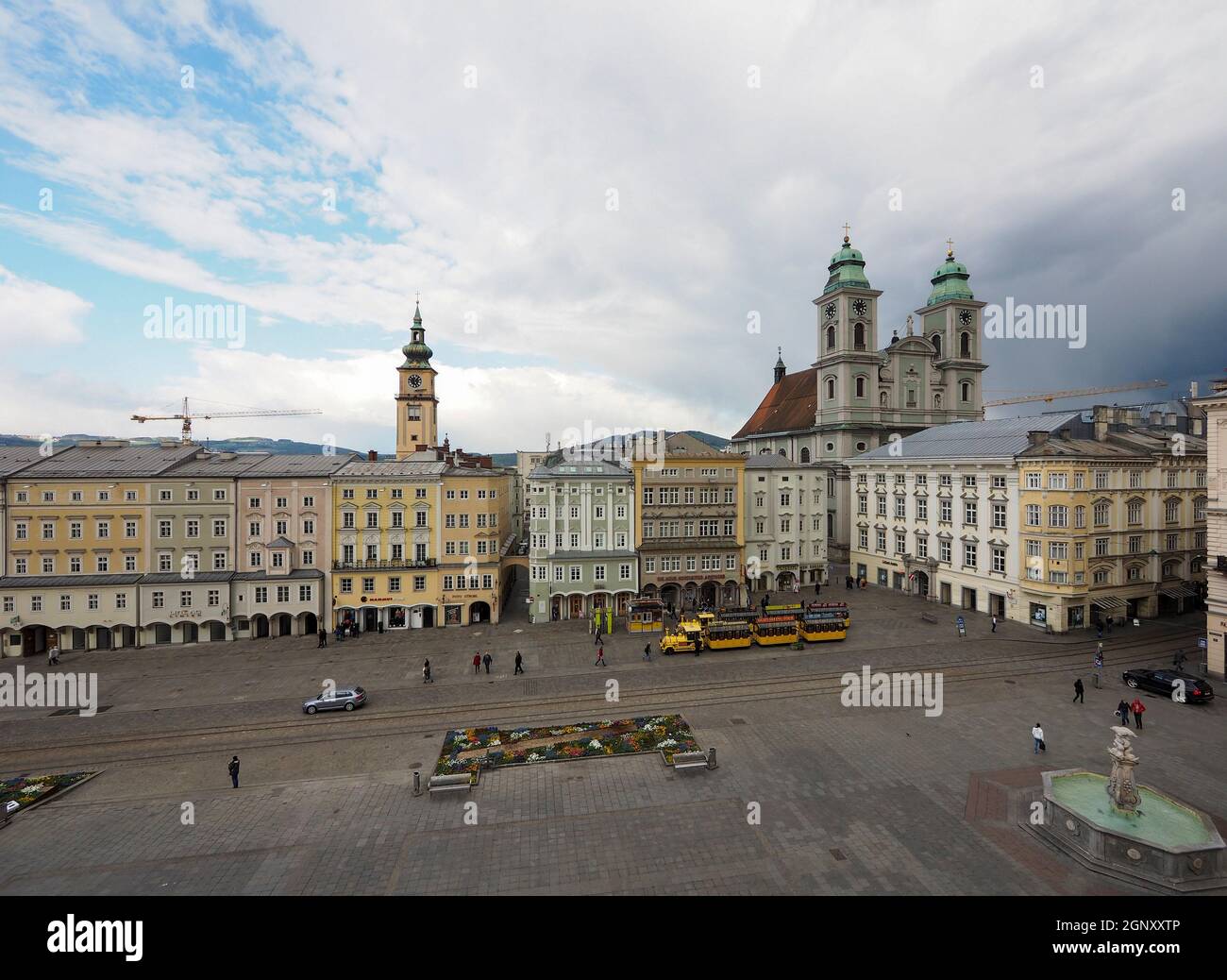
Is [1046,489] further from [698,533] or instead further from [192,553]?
[192,553]

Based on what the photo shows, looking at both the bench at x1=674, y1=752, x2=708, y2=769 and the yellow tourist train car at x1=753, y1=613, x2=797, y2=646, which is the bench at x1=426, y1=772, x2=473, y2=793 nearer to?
the bench at x1=674, y1=752, x2=708, y2=769

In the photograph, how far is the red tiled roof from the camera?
84938mm

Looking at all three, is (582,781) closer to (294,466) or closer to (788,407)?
(294,466)

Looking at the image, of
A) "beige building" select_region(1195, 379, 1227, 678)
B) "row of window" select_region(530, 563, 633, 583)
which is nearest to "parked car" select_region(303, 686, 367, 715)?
"row of window" select_region(530, 563, 633, 583)

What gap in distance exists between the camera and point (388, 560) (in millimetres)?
47156

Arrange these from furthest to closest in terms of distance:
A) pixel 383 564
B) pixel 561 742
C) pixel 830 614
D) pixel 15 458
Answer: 1. pixel 383 564
2. pixel 15 458
3. pixel 830 614
4. pixel 561 742

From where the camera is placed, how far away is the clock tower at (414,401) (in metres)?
81.2

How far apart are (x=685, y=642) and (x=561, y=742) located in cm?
1557

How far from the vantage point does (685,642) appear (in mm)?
39844

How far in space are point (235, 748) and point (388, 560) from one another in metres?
21.5

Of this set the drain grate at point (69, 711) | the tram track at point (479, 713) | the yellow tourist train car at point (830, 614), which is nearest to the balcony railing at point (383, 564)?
the drain grate at point (69, 711)

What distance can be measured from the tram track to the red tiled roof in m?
50.1

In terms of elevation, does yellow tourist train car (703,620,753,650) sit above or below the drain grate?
above

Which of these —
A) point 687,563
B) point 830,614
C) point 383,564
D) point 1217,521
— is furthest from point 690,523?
point 1217,521
